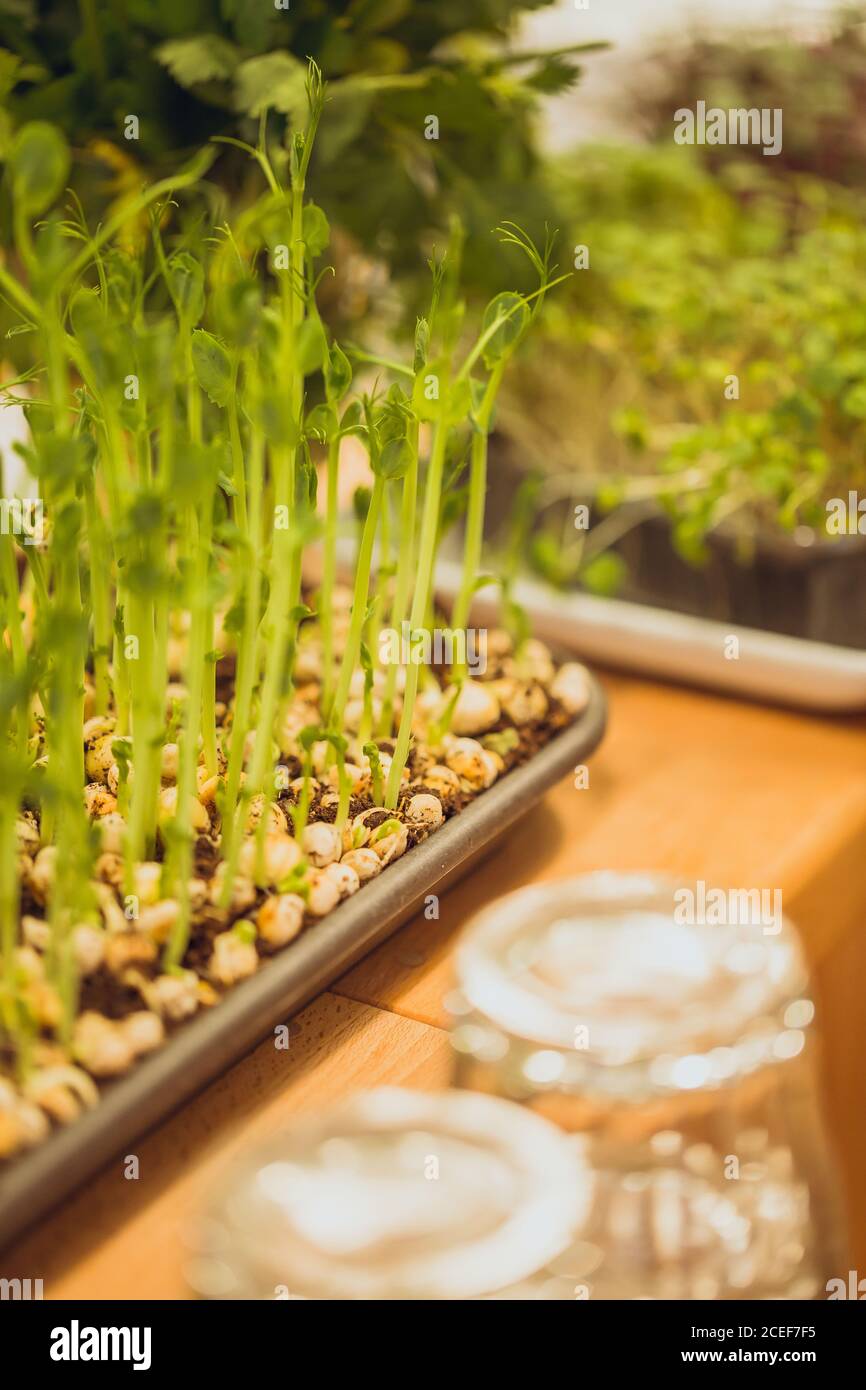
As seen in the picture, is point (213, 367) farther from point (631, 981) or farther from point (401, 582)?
point (631, 981)

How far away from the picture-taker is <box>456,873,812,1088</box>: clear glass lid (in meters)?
0.38

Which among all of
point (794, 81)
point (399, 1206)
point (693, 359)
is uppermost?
point (794, 81)

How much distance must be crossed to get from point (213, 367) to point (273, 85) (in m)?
0.22

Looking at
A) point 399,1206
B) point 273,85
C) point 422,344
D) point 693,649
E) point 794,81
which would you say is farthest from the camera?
point 794,81

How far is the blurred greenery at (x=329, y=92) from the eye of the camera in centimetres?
70

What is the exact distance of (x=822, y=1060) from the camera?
65cm

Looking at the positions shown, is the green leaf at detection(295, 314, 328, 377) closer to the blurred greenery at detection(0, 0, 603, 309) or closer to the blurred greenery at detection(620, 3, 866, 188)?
the blurred greenery at detection(0, 0, 603, 309)

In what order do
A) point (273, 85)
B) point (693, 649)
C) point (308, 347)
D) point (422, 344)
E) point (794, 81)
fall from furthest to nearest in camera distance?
point (794, 81)
point (693, 649)
point (273, 85)
point (422, 344)
point (308, 347)

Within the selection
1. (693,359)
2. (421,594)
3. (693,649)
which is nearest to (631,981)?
(421,594)

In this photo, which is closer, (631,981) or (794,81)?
(631,981)

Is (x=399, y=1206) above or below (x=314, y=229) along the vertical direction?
below

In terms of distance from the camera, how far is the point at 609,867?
2.28 ft

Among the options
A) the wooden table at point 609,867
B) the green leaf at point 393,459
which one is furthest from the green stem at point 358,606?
the wooden table at point 609,867

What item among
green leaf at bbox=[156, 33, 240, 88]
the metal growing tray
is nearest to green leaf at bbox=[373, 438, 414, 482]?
the metal growing tray
